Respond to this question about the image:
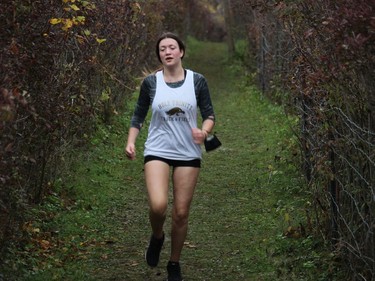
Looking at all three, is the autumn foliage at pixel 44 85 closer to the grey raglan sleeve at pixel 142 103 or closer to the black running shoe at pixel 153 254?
the grey raglan sleeve at pixel 142 103

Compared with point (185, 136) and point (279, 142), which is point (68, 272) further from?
point (279, 142)

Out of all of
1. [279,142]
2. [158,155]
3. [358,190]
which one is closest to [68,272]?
[158,155]

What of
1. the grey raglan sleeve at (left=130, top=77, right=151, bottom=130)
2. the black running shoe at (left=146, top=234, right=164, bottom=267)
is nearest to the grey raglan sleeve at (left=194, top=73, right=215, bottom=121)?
the grey raglan sleeve at (left=130, top=77, right=151, bottom=130)

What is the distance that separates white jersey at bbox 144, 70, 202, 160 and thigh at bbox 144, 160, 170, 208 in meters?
0.10

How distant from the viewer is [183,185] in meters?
6.38

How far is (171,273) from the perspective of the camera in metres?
6.64

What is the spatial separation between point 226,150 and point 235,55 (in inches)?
813

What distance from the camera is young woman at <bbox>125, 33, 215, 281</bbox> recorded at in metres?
6.37

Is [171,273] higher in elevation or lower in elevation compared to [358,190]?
lower

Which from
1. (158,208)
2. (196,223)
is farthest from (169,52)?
(196,223)

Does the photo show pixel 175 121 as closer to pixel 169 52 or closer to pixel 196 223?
pixel 169 52

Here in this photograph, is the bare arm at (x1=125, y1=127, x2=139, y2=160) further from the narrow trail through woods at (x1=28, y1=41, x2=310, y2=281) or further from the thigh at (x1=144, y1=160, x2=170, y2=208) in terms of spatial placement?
the narrow trail through woods at (x1=28, y1=41, x2=310, y2=281)

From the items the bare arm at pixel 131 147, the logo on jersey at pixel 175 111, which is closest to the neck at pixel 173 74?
the logo on jersey at pixel 175 111

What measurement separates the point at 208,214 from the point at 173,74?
337 cm
